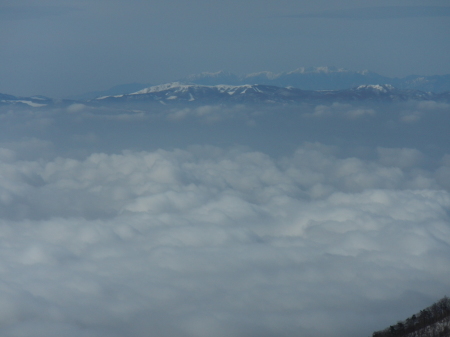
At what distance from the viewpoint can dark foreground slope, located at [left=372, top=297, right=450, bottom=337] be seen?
7106 cm

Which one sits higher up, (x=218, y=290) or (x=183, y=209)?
(x=183, y=209)

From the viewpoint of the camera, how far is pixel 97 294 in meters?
103

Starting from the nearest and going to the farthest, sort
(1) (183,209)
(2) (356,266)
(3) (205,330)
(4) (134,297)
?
1. (3) (205,330)
2. (4) (134,297)
3. (2) (356,266)
4. (1) (183,209)

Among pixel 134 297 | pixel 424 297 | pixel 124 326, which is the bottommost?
pixel 424 297

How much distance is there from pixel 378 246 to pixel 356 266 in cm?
1653

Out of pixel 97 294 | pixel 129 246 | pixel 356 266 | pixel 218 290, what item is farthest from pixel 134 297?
pixel 356 266

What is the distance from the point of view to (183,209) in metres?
190

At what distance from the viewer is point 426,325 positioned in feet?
249

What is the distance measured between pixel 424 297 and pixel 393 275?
46.0ft

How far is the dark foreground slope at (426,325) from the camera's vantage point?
71062 mm

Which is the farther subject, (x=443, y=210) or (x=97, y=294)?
(x=443, y=210)

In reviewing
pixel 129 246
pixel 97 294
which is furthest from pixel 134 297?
pixel 129 246

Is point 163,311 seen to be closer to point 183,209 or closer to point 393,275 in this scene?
point 393,275

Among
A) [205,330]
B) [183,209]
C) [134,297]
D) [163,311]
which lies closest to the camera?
[205,330]
